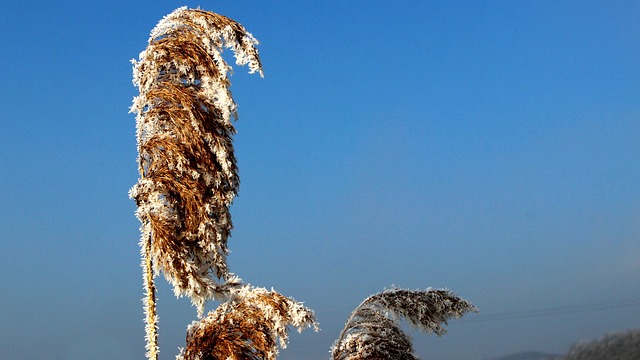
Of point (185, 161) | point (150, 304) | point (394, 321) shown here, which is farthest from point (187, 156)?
point (394, 321)

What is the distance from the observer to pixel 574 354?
43.3 inches

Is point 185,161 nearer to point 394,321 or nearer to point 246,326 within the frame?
point 246,326

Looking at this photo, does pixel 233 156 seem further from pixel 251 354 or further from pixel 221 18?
pixel 251 354

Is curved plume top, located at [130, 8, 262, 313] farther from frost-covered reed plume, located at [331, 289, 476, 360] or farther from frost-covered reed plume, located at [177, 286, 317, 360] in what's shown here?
frost-covered reed plume, located at [331, 289, 476, 360]

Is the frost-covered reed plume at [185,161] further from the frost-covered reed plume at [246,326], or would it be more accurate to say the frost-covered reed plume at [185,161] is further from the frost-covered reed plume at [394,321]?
the frost-covered reed plume at [394,321]

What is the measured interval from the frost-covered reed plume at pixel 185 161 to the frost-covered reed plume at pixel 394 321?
1584 mm

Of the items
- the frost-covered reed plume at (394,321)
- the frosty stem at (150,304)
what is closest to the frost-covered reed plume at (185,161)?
the frosty stem at (150,304)

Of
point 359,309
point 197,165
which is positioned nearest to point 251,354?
point 359,309

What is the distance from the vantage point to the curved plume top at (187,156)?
7.25 meters

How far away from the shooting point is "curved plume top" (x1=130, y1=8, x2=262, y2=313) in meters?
7.25

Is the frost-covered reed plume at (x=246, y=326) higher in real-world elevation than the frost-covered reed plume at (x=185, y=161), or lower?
lower

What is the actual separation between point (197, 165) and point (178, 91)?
2.68 ft

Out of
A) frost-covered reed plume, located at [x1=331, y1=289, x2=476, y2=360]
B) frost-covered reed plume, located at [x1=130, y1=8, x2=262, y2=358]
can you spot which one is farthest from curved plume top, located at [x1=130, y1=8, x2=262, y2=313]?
frost-covered reed plume, located at [x1=331, y1=289, x2=476, y2=360]

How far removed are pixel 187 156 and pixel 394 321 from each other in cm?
308
